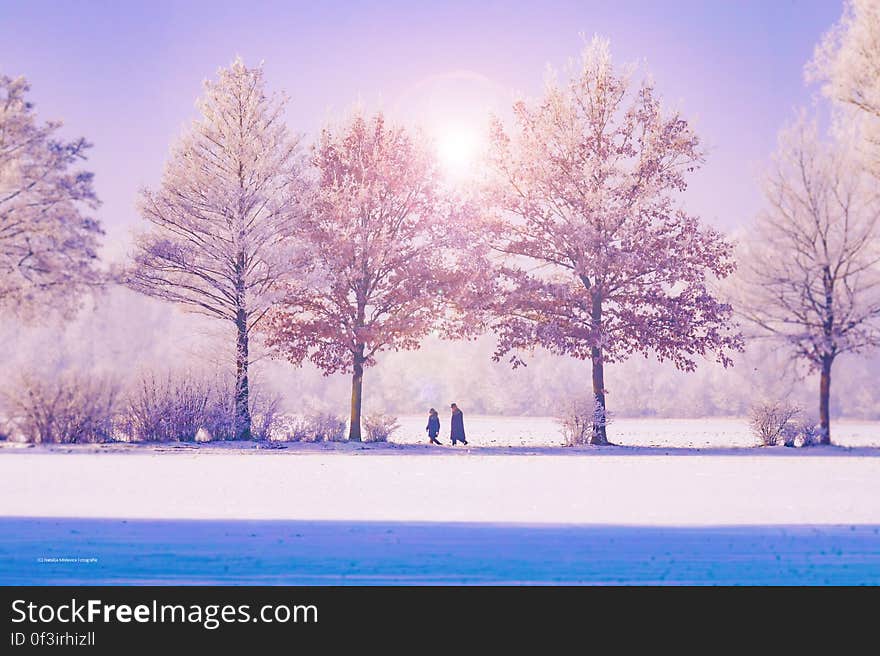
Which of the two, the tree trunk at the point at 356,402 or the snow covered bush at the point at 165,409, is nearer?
the snow covered bush at the point at 165,409

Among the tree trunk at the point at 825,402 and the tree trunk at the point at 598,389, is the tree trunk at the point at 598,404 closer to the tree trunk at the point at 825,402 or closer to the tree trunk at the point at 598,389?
the tree trunk at the point at 598,389

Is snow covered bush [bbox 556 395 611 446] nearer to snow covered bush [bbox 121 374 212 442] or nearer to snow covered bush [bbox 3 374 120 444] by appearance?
snow covered bush [bbox 121 374 212 442]

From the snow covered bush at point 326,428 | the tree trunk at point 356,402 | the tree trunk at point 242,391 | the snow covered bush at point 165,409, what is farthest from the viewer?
the tree trunk at point 356,402

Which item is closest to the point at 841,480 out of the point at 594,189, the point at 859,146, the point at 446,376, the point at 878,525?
the point at 878,525

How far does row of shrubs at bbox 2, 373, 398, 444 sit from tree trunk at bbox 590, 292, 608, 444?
763cm

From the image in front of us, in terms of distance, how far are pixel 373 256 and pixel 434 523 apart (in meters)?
16.7

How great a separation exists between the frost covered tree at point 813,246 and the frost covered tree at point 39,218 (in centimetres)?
1974

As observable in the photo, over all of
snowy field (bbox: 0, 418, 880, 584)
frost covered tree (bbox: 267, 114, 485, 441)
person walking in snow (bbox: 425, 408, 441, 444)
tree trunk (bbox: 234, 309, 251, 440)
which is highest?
frost covered tree (bbox: 267, 114, 485, 441)

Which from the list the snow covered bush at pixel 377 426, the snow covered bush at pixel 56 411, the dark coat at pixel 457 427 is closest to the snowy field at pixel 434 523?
the snow covered bush at pixel 56 411

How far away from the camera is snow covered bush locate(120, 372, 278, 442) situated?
2372cm

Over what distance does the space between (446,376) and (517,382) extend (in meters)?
5.52

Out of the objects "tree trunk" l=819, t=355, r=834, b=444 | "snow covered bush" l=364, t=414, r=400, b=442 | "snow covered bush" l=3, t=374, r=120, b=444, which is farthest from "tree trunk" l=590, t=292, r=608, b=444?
"snow covered bush" l=3, t=374, r=120, b=444

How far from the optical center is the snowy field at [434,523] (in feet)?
22.9
